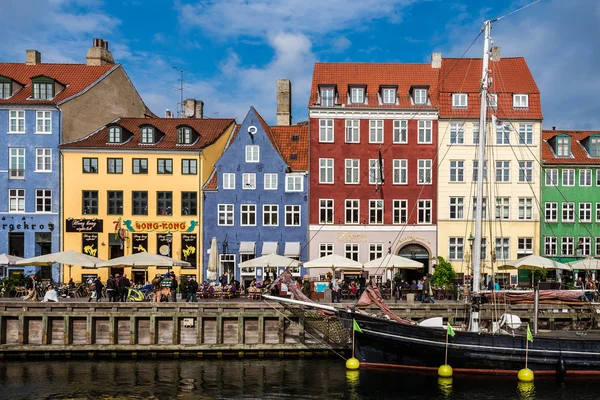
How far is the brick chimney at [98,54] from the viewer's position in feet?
190

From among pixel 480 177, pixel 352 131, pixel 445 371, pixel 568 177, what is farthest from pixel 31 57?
pixel 445 371

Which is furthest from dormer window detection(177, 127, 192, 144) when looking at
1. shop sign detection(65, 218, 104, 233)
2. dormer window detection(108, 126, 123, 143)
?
shop sign detection(65, 218, 104, 233)

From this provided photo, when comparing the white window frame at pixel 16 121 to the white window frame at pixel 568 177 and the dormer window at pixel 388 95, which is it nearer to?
the dormer window at pixel 388 95

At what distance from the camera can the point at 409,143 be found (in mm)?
50625

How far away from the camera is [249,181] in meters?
50.5

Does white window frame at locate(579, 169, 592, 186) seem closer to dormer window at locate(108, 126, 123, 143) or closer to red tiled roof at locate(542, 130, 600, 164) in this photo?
red tiled roof at locate(542, 130, 600, 164)

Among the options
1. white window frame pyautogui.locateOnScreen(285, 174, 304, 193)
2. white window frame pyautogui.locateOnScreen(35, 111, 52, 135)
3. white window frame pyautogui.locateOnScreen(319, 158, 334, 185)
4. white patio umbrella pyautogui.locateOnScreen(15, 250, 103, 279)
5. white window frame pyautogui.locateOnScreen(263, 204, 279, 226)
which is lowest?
white patio umbrella pyautogui.locateOnScreen(15, 250, 103, 279)

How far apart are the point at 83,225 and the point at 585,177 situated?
36.1 m

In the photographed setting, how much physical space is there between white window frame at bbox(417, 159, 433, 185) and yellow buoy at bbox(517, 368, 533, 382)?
2411 centimetres

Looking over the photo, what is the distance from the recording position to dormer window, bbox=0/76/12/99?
51156mm

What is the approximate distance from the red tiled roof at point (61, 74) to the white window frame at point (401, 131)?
72.8 ft

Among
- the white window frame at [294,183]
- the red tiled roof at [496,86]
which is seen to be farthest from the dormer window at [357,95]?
the white window frame at [294,183]

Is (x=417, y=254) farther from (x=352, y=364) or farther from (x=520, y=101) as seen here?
(x=352, y=364)

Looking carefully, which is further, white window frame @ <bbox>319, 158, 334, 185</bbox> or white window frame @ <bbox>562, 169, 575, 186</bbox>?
white window frame @ <bbox>562, 169, 575, 186</bbox>
